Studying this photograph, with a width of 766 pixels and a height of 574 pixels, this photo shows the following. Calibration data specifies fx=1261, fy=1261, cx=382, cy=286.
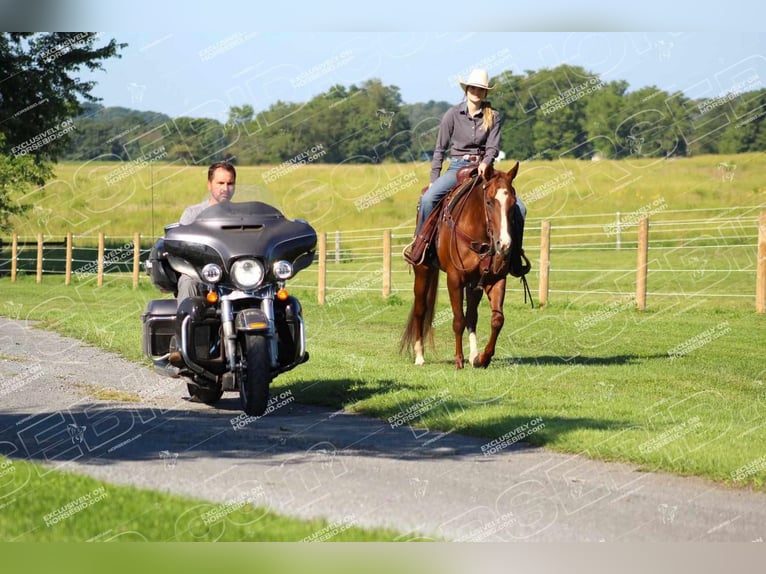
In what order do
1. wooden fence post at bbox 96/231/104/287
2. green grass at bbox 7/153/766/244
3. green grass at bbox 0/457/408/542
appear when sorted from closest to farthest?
1. green grass at bbox 0/457/408/542
2. wooden fence post at bbox 96/231/104/287
3. green grass at bbox 7/153/766/244

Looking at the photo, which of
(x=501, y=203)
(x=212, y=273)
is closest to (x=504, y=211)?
(x=501, y=203)

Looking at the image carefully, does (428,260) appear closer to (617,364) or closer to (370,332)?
(617,364)

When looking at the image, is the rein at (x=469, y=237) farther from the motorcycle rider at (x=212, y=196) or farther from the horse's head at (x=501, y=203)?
the motorcycle rider at (x=212, y=196)

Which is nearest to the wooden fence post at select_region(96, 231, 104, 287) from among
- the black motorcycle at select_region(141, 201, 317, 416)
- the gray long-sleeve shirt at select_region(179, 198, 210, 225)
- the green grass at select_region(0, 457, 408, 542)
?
the gray long-sleeve shirt at select_region(179, 198, 210, 225)

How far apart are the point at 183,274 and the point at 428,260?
472 centimetres

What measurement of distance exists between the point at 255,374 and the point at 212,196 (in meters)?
1.71

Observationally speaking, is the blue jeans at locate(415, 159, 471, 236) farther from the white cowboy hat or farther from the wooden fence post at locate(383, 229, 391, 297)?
the wooden fence post at locate(383, 229, 391, 297)

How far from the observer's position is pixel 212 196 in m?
10.4

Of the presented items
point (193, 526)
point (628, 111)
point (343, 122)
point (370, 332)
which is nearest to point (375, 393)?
point (193, 526)

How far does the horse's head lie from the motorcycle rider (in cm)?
325

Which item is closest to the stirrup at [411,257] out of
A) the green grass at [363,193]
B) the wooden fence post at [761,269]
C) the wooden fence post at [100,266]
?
the wooden fence post at [761,269]

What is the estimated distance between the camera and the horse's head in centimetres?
1264

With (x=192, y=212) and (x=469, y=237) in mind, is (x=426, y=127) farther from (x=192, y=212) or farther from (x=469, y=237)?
(x=192, y=212)

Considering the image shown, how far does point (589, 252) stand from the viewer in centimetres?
4297
